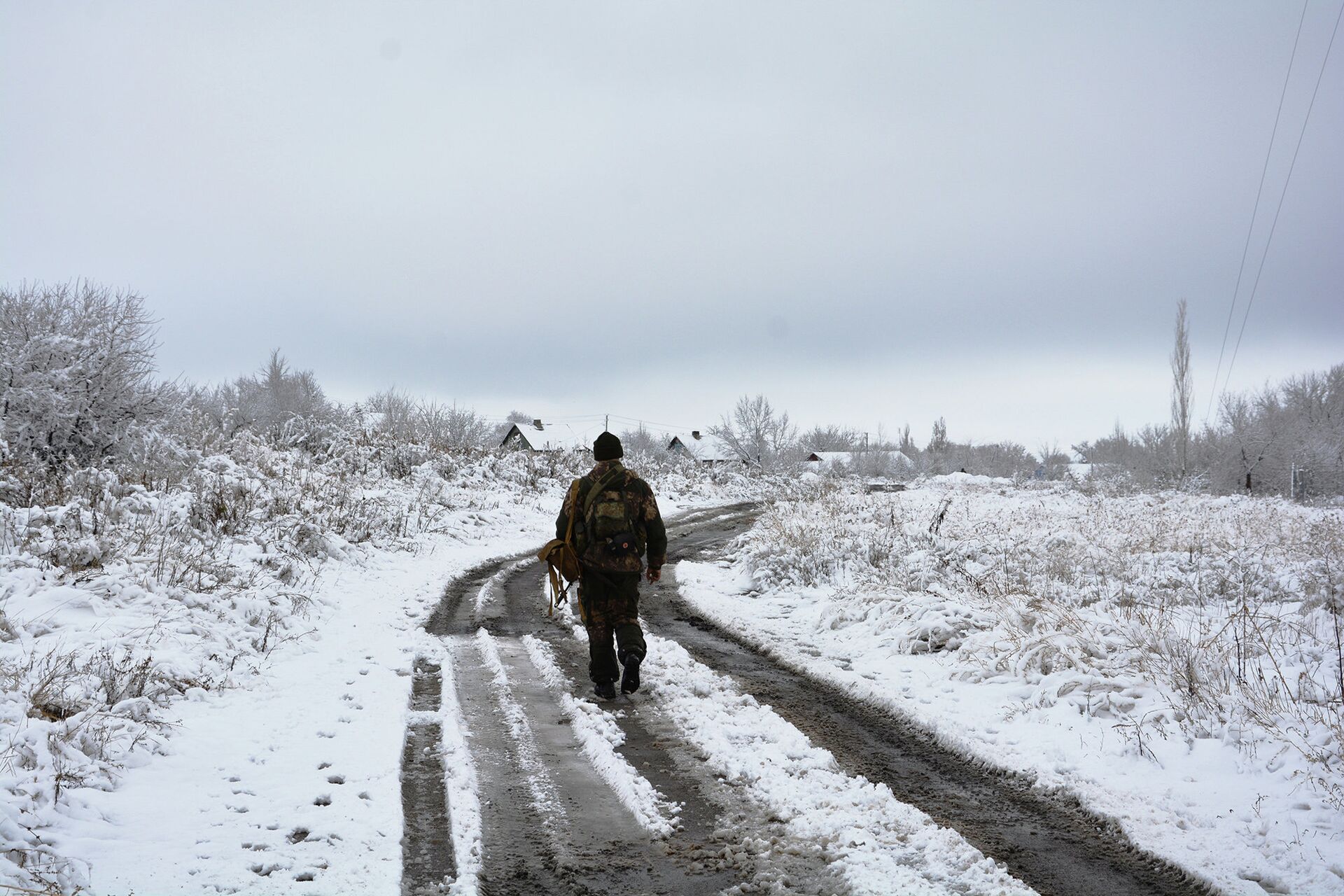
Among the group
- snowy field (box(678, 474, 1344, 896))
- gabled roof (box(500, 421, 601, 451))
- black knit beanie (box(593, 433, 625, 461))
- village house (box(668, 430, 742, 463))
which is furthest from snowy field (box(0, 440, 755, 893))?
gabled roof (box(500, 421, 601, 451))

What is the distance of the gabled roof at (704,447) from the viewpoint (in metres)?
58.2

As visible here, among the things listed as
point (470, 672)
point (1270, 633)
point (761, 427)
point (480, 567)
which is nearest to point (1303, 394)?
point (761, 427)

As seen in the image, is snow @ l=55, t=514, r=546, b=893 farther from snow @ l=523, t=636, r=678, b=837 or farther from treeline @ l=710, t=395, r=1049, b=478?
treeline @ l=710, t=395, r=1049, b=478

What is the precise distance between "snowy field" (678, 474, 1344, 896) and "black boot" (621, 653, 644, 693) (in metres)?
1.81

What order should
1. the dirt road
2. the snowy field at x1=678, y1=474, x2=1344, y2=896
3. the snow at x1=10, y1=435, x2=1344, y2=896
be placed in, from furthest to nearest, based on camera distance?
the snowy field at x1=678, y1=474, x2=1344, y2=896
the snow at x1=10, y1=435, x2=1344, y2=896
the dirt road

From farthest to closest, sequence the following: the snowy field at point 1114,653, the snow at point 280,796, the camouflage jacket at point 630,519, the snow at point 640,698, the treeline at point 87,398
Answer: the treeline at point 87,398 < the camouflage jacket at point 630,519 < the snowy field at point 1114,653 < the snow at point 640,698 < the snow at point 280,796

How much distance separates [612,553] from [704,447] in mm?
74876

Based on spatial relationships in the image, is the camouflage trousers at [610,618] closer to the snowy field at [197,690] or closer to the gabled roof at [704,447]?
the snowy field at [197,690]

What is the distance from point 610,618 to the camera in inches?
247

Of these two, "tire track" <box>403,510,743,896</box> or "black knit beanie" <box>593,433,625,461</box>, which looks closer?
"tire track" <box>403,510,743,896</box>

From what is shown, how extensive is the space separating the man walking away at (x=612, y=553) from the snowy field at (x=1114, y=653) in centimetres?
193

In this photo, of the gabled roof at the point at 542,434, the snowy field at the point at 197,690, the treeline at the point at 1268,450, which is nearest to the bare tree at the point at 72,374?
the snowy field at the point at 197,690

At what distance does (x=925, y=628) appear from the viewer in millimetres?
7422

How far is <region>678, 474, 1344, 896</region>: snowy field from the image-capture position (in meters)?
3.95
